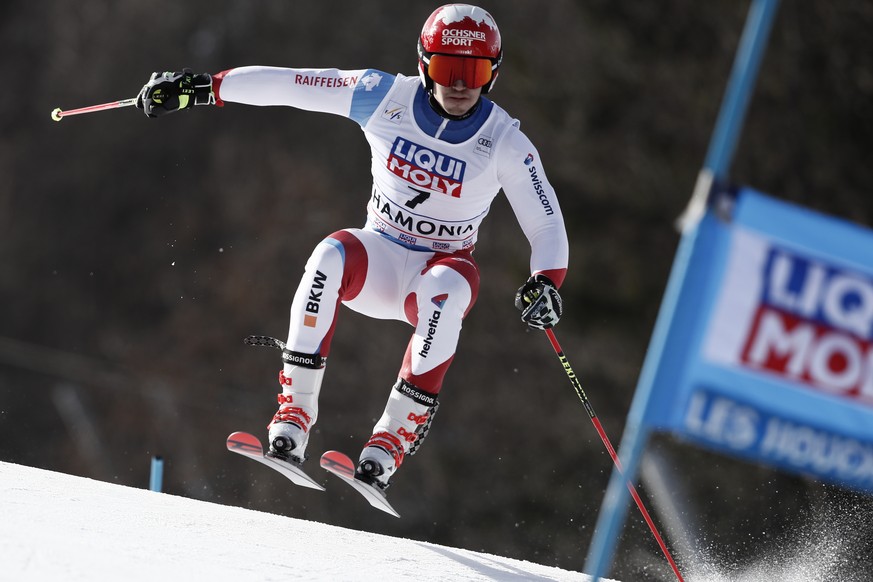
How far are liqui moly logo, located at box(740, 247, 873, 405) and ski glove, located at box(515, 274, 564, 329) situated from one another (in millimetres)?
1714

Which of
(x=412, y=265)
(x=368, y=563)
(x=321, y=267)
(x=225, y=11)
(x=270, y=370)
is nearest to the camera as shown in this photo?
(x=368, y=563)

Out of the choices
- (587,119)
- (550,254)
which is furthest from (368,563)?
(587,119)

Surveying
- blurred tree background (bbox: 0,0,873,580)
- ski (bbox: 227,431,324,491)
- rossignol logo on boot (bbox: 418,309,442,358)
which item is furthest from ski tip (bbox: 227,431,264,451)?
blurred tree background (bbox: 0,0,873,580)

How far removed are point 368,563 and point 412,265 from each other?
52.0 inches

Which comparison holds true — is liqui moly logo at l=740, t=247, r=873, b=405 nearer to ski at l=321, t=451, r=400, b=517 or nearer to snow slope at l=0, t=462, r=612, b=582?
snow slope at l=0, t=462, r=612, b=582

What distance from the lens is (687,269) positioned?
2.67 metres

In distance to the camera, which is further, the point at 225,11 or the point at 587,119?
the point at 225,11

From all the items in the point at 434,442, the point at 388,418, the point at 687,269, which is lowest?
the point at 434,442

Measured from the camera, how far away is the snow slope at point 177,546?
116 inches

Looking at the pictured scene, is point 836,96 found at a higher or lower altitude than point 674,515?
higher

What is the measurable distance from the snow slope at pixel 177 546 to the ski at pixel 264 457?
0.62ft

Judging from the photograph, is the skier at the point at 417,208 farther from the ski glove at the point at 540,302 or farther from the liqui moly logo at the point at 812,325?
the liqui moly logo at the point at 812,325

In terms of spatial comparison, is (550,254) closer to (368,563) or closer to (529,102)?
(368,563)

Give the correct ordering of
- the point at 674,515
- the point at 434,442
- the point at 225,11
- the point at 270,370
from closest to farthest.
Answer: the point at 674,515
the point at 434,442
the point at 270,370
the point at 225,11
